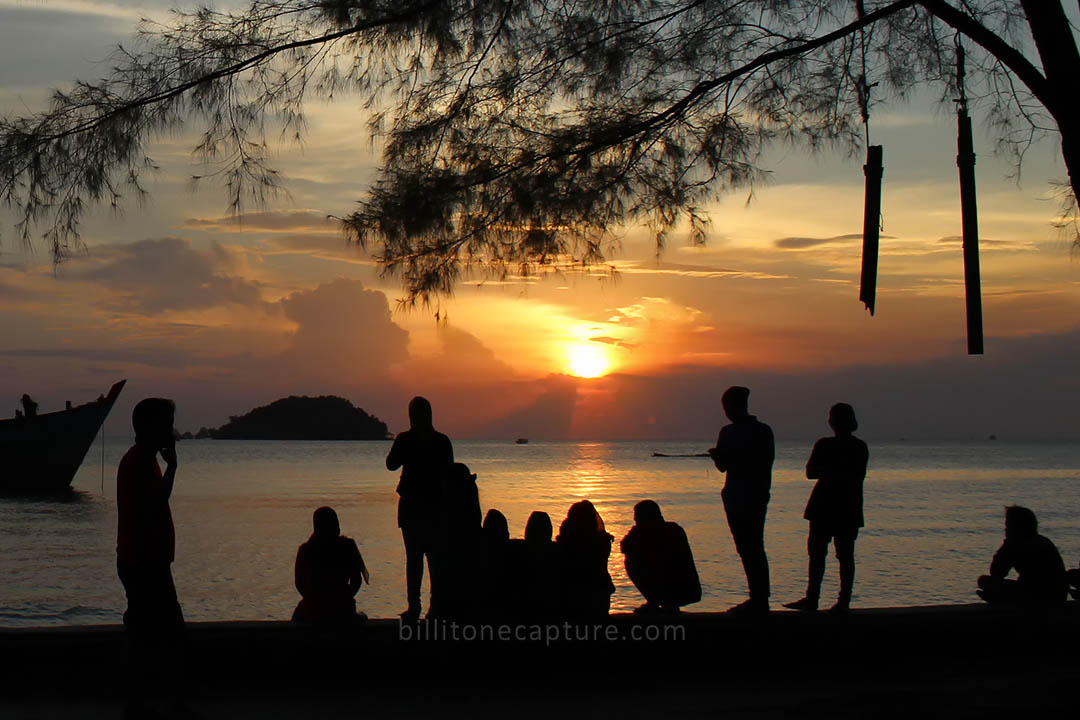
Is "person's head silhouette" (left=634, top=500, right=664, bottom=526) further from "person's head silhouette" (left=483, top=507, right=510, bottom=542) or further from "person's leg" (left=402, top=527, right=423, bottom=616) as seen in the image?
"person's leg" (left=402, top=527, right=423, bottom=616)

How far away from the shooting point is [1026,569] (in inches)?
257

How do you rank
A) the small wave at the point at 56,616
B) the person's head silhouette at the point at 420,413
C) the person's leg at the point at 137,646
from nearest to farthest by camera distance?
1. the person's leg at the point at 137,646
2. the person's head silhouette at the point at 420,413
3. the small wave at the point at 56,616

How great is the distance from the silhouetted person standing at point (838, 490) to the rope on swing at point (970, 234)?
1027 millimetres

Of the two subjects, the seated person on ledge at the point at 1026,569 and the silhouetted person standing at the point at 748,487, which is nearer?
the silhouetted person standing at the point at 748,487

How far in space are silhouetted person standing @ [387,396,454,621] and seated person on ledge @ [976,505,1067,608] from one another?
3.67 metres

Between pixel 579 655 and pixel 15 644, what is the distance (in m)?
2.95

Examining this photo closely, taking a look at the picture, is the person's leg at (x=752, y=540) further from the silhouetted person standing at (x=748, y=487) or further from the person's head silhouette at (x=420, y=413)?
the person's head silhouette at (x=420, y=413)

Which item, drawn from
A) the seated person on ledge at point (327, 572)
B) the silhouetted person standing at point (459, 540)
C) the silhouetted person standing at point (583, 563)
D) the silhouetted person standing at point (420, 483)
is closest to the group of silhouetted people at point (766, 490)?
the silhouetted person standing at point (583, 563)

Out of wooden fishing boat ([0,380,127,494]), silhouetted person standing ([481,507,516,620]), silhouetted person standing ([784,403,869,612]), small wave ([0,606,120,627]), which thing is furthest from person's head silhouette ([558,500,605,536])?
wooden fishing boat ([0,380,127,494])

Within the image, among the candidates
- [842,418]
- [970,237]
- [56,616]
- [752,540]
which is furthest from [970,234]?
[56,616]

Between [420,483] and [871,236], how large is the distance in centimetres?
318

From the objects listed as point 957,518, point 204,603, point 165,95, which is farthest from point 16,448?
point 165,95

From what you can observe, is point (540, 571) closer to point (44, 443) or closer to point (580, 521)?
point (580, 521)

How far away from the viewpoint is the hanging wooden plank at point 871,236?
5859 mm
